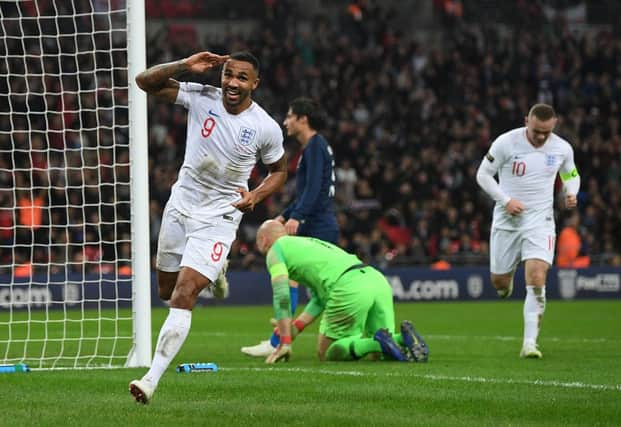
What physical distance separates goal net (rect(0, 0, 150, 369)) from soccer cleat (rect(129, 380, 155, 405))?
3.01 m

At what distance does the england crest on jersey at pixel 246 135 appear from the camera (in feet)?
27.4

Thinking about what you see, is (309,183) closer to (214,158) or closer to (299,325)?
(299,325)

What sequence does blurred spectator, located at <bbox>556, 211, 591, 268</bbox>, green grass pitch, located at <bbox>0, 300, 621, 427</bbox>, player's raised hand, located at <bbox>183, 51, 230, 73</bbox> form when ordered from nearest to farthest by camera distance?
green grass pitch, located at <bbox>0, 300, 621, 427</bbox>, player's raised hand, located at <bbox>183, 51, 230, 73</bbox>, blurred spectator, located at <bbox>556, 211, 591, 268</bbox>

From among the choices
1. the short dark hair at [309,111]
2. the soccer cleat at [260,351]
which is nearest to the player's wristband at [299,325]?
the soccer cleat at [260,351]

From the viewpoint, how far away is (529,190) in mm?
12266

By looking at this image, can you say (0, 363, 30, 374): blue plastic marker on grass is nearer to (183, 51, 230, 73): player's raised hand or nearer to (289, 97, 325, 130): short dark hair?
(183, 51, 230, 73): player's raised hand

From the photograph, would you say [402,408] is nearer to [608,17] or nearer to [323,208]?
[323,208]

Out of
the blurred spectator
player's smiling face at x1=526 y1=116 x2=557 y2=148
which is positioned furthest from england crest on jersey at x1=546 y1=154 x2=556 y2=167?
the blurred spectator

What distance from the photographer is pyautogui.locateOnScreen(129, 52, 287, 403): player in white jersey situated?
8.09m

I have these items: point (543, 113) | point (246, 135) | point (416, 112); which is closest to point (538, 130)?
point (543, 113)

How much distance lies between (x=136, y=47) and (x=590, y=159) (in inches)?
819

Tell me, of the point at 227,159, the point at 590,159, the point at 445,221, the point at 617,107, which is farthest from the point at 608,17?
the point at 227,159

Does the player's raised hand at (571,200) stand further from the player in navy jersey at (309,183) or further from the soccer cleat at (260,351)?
the soccer cleat at (260,351)

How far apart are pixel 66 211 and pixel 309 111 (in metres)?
2.97
